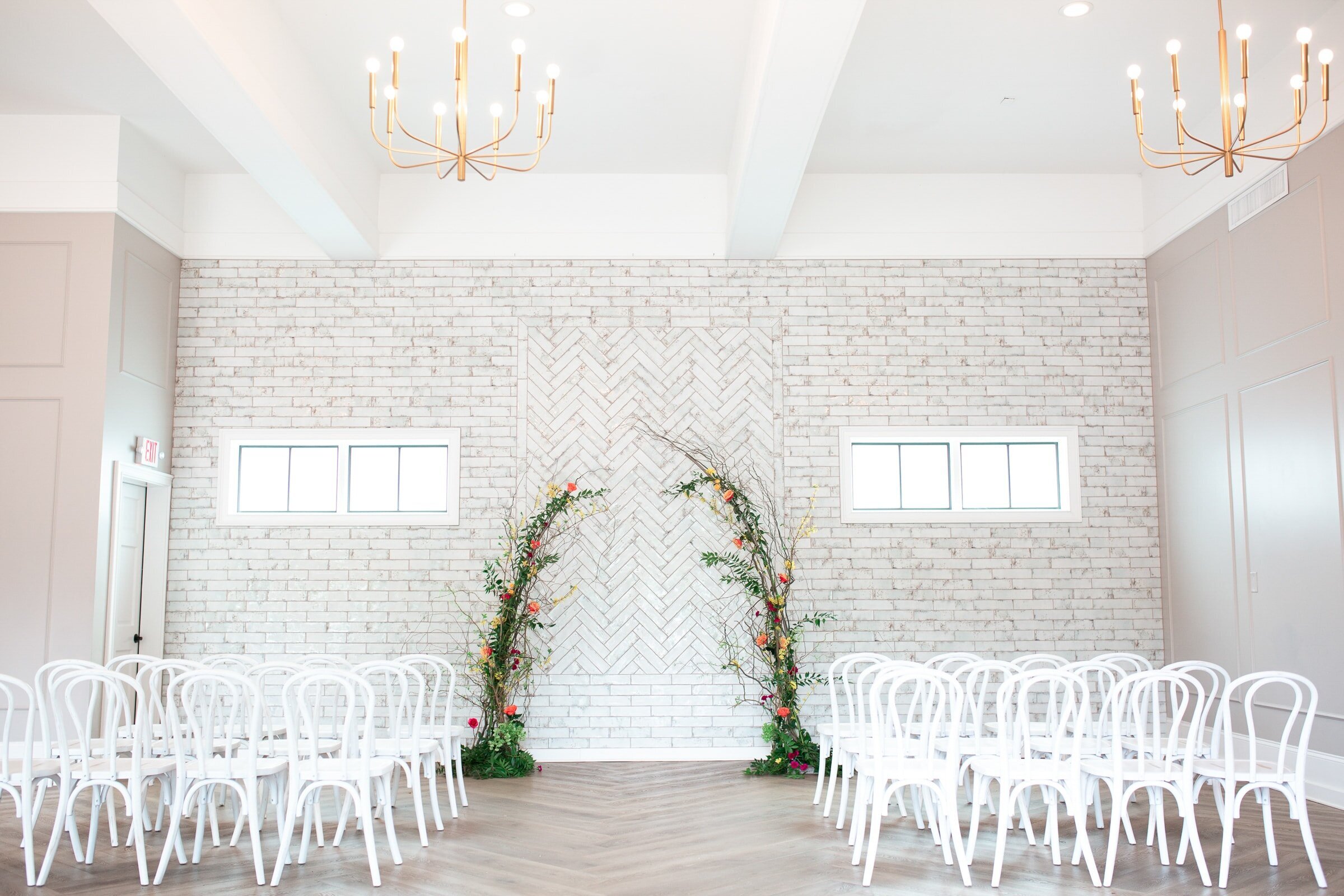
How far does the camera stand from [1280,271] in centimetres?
599

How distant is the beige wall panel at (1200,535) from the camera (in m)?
6.58

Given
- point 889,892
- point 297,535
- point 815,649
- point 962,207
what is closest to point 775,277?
point 962,207

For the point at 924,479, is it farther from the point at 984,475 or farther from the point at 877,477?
the point at 984,475

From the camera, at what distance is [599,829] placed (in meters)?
5.05

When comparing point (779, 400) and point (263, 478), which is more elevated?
point (779, 400)

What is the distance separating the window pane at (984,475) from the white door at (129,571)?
5.76 m

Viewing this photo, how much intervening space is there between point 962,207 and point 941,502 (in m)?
2.20

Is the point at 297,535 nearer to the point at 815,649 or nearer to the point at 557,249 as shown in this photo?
the point at 557,249

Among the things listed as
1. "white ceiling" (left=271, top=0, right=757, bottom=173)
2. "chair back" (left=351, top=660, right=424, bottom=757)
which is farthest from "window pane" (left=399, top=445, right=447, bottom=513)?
"white ceiling" (left=271, top=0, right=757, bottom=173)

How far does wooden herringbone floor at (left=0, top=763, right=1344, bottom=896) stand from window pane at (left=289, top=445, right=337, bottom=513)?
260 cm

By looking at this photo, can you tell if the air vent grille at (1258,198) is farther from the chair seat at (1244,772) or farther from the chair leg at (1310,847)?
the chair leg at (1310,847)

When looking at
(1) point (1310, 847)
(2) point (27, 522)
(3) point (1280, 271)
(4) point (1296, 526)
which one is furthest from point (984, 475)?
(2) point (27, 522)

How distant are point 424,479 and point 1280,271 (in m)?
5.63

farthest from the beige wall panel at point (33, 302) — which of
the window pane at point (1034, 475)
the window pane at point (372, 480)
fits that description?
the window pane at point (1034, 475)
